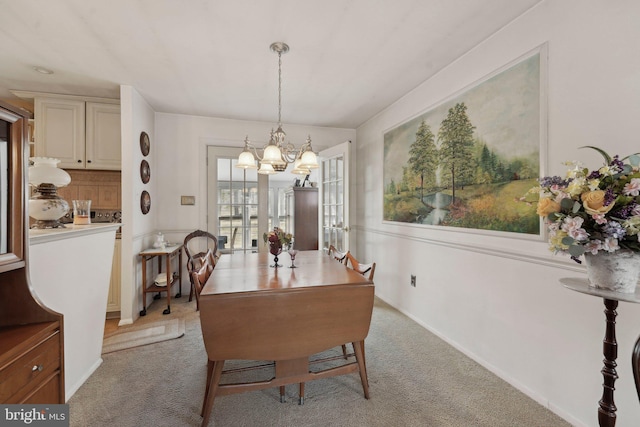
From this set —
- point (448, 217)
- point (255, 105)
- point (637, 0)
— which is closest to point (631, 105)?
point (637, 0)

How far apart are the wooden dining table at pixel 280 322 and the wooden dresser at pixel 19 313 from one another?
1.99 ft

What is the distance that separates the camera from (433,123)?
2.65m

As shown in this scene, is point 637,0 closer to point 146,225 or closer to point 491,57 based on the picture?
point 491,57

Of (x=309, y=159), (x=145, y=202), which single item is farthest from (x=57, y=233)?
(x=145, y=202)

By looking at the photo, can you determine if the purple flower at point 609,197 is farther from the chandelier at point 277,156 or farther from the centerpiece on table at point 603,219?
the chandelier at point 277,156

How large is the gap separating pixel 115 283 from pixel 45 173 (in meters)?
1.82

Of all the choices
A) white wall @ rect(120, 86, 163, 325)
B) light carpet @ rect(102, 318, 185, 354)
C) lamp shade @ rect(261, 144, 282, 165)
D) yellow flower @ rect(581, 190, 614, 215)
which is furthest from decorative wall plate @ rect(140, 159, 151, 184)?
yellow flower @ rect(581, 190, 614, 215)

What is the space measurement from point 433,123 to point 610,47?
1.33 meters

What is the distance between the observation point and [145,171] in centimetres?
324

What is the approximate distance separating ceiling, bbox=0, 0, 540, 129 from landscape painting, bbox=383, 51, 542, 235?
43cm

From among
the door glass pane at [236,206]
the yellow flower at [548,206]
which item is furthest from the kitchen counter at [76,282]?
the yellow flower at [548,206]

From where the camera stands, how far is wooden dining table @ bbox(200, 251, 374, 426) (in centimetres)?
148

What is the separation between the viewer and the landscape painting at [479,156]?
69.6 inches

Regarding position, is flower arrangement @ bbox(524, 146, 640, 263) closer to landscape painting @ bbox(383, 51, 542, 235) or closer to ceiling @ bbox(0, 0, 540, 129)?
Answer: landscape painting @ bbox(383, 51, 542, 235)
